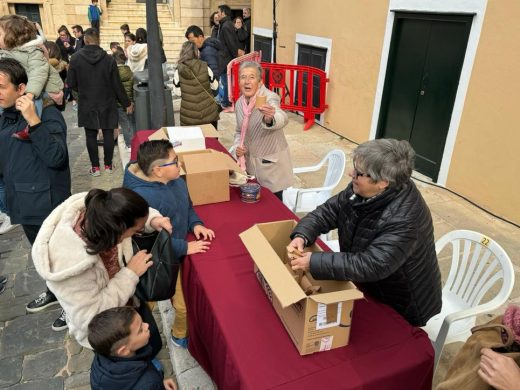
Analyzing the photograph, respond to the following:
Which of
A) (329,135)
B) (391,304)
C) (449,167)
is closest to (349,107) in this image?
(329,135)

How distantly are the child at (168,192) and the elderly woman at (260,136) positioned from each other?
43.5 inches

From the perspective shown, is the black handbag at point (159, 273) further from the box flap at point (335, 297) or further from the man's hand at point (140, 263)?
the box flap at point (335, 297)

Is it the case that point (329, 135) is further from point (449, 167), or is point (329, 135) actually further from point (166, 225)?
point (166, 225)

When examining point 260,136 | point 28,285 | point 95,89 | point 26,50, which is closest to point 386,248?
point 260,136

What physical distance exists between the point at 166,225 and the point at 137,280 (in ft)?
1.20

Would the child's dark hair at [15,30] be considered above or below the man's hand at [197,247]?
above

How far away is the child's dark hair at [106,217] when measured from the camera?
180 centimetres

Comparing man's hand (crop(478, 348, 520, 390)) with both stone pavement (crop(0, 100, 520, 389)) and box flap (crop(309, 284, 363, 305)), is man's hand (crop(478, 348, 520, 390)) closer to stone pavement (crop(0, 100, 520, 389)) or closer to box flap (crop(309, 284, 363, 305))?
box flap (crop(309, 284, 363, 305))

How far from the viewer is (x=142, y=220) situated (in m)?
1.96

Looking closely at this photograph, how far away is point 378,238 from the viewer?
75.6 inches

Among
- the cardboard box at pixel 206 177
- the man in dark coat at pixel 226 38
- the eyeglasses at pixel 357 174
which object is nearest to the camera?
the eyeglasses at pixel 357 174

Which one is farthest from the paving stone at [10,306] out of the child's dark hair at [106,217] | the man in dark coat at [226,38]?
the man in dark coat at [226,38]

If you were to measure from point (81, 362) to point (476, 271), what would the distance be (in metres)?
2.87

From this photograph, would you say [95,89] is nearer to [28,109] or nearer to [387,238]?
[28,109]
